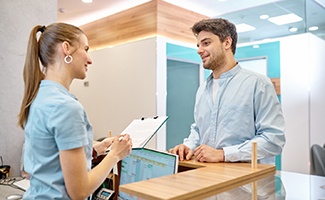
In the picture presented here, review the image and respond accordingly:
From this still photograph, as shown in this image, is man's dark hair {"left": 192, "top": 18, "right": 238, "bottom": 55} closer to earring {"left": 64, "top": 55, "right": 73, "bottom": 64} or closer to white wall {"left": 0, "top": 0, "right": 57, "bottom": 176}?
earring {"left": 64, "top": 55, "right": 73, "bottom": 64}

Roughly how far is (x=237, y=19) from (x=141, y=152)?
3669mm

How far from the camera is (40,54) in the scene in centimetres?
111

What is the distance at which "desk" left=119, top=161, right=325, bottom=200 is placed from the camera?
2.72 ft

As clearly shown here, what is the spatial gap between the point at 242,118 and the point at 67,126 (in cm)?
87

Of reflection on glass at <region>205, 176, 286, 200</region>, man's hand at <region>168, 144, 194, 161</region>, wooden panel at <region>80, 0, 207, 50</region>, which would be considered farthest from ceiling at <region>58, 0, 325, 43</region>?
reflection on glass at <region>205, 176, 286, 200</region>

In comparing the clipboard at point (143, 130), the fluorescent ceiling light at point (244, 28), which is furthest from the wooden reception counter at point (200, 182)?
the fluorescent ceiling light at point (244, 28)

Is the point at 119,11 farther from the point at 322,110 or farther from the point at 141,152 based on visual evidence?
the point at 141,152

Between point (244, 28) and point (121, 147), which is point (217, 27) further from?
point (244, 28)

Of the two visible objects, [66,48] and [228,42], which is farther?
[228,42]

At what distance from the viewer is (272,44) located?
4.50 m

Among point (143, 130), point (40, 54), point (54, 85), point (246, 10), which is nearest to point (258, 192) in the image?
point (143, 130)

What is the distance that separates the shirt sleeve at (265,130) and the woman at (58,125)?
473 mm

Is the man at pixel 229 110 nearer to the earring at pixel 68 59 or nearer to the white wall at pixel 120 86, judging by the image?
the earring at pixel 68 59

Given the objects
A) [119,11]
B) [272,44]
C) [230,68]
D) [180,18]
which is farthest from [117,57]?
[230,68]
